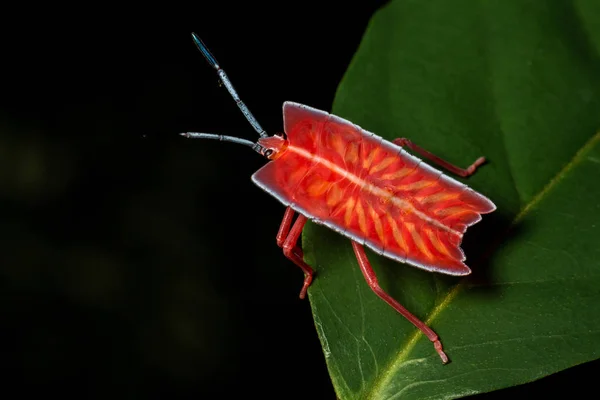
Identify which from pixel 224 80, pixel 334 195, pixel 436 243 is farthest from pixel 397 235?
pixel 224 80

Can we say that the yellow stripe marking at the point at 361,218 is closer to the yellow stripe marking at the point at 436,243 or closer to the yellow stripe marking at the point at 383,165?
the yellow stripe marking at the point at 383,165

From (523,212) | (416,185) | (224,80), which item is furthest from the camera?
(224,80)

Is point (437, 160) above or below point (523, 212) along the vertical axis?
above

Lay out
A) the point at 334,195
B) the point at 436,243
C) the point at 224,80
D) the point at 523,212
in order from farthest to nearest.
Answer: the point at 224,80
the point at 334,195
the point at 436,243
the point at 523,212

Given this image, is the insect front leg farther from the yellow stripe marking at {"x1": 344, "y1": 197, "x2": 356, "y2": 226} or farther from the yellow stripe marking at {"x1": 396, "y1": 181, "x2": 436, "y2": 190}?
the yellow stripe marking at {"x1": 396, "y1": 181, "x2": 436, "y2": 190}

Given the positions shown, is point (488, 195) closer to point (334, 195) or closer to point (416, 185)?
point (416, 185)

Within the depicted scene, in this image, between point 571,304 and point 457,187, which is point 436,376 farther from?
point 457,187

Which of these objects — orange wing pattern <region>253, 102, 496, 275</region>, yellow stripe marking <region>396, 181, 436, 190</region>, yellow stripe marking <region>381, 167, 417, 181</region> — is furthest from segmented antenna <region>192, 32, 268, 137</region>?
yellow stripe marking <region>396, 181, 436, 190</region>
